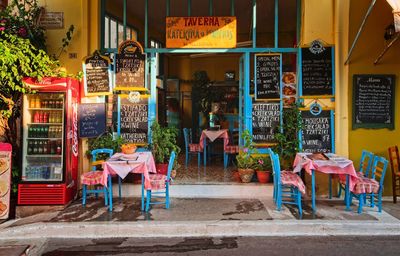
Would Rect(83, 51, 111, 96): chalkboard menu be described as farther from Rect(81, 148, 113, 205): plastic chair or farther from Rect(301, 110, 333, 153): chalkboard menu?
Rect(301, 110, 333, 153): chalkboard menu

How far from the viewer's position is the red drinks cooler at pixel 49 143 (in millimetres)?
6234

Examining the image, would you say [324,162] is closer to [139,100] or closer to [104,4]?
[139,100]

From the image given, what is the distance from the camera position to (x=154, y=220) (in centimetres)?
555

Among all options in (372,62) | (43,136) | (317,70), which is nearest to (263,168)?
(317,70)

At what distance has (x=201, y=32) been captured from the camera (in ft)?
24.0

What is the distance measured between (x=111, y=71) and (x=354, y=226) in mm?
5265

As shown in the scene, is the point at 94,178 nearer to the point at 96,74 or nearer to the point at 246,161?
the point at 96,74

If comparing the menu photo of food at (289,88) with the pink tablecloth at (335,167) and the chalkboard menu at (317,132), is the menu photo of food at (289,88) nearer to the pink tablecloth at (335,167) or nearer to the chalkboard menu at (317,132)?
the chalkboard menu at (317,132)

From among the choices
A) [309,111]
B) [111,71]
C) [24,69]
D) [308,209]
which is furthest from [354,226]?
[24,69]

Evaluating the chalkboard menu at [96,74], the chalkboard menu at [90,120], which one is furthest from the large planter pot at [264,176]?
the chalkboard menu at [96,74]

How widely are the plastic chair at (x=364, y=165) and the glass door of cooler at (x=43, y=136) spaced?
508 centimetres

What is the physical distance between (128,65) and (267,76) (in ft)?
9.32

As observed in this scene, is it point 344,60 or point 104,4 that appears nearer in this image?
point 344,60

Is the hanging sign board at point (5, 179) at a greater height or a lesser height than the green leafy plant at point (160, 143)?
lesser
